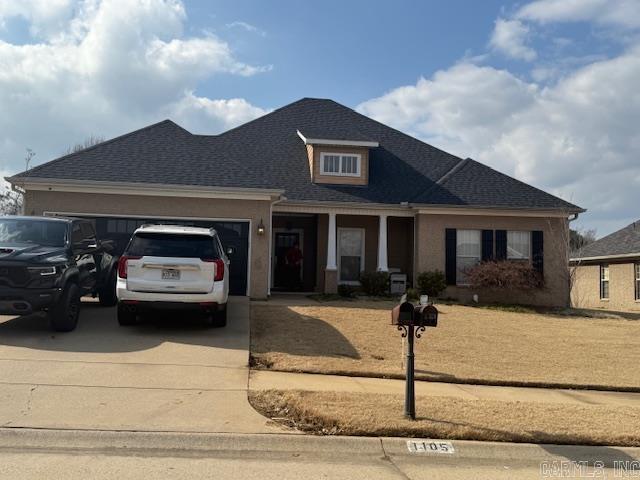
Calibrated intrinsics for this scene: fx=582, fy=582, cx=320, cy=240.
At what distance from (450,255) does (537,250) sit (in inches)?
112

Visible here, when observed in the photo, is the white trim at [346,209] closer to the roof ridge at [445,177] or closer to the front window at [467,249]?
the roof ridge at [445,177]

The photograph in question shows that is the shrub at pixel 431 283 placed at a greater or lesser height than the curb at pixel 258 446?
greater

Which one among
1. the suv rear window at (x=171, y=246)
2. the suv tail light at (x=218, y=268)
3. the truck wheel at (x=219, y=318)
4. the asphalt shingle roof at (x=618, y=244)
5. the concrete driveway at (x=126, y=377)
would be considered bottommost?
the concrete driveway at (x=126, y=377)

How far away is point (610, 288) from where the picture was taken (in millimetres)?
27938

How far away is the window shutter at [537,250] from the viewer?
731 inches

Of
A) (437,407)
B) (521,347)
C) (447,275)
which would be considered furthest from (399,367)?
(447,275)

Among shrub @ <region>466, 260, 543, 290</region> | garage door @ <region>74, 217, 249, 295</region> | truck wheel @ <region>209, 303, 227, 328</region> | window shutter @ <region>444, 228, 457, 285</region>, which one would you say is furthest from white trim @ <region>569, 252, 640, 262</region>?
truck wheel @ <region>209, 303, 227, 328</region>

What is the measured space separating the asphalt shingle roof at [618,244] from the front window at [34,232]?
2341 cm

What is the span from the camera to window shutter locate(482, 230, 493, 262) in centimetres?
1856

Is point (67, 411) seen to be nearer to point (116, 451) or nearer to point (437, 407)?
point (116, 451)

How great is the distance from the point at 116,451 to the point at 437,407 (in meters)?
3.64

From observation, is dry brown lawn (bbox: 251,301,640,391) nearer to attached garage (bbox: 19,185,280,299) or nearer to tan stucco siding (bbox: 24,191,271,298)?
tan stucco siding (bbox: 24,191,271,298)

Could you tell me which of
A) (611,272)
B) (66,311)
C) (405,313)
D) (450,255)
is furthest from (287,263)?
(611,272)

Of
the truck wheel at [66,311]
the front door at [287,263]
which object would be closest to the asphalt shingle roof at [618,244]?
the front door at [287,263]
